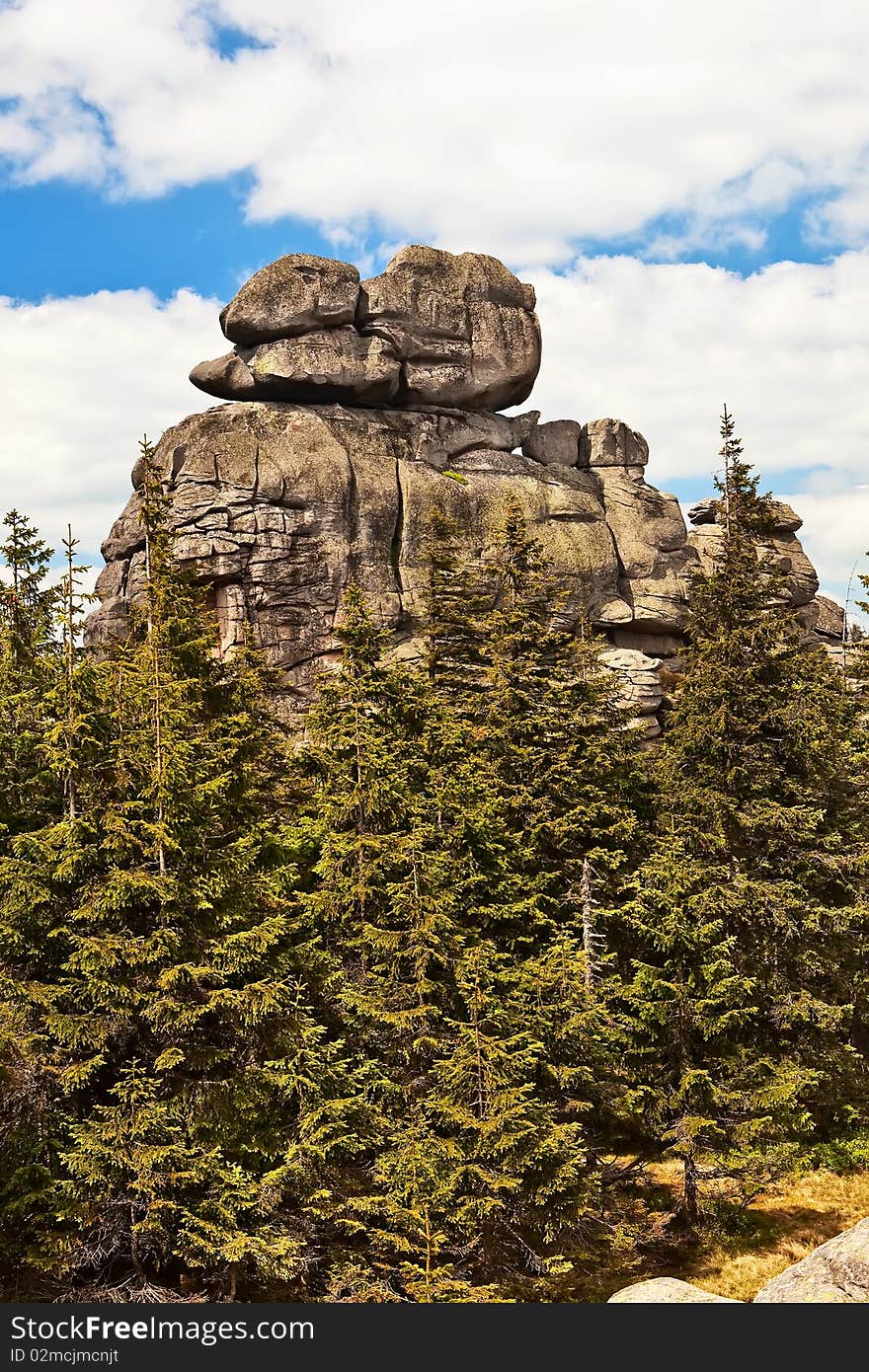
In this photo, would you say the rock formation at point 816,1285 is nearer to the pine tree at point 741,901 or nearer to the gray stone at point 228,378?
the pine tree at point 741,901

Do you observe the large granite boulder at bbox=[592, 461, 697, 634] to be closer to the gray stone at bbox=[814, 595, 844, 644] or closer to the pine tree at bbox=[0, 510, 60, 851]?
the gray stone at bbox=[814, 595, 844, 644]

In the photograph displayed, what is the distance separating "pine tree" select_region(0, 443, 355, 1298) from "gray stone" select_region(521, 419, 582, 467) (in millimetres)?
30980

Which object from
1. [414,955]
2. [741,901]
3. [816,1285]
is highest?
[741,901]

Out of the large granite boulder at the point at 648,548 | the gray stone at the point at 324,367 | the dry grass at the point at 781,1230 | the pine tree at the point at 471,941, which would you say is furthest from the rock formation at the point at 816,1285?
the gray stone at the point at 324,367

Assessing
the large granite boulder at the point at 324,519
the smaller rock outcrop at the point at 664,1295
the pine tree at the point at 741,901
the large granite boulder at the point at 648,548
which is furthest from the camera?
the large granite boulder at the point at 648,548

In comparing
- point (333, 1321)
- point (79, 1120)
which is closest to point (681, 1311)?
point (333, 1321)

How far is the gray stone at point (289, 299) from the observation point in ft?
131

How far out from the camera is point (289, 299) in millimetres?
40156

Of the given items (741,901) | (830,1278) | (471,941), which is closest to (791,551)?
(741,901)

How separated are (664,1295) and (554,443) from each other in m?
37.0

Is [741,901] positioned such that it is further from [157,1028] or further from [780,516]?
[780,516]

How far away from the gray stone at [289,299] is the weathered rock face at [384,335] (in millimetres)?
A: 37

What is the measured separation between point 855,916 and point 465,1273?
33.7ft

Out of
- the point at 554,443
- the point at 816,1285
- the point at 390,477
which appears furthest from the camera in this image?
the point at 554,443
